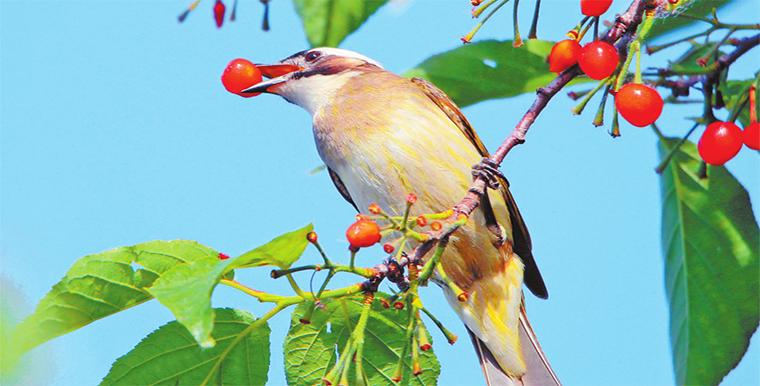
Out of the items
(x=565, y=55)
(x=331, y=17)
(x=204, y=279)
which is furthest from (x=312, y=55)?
(x=204, y=279)

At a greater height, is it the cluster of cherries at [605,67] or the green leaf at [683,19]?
the green leaf at [683,19]

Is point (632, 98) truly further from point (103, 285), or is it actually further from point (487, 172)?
point (103, 285)

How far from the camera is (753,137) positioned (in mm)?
1920

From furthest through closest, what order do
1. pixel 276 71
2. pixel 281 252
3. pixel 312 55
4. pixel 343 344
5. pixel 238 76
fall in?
pixel 312 55
pixel 276 71
pixel 238 76
pixel 343 344
pixel 281 252

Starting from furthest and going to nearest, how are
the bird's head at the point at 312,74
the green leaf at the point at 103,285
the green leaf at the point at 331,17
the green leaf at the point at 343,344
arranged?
the bird's head at the point at 312,74 → the green leaf at the point at 331,17 → the green leaf at the point at 343,344 → the green leaf at the point at 103,285

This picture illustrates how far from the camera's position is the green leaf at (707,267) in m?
2.16

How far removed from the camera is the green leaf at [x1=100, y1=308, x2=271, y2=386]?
165 cm

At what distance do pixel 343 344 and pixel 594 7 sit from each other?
1095 millimetres

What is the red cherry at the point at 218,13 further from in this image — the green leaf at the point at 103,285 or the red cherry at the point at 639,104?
the red cherry at the point at 639,104

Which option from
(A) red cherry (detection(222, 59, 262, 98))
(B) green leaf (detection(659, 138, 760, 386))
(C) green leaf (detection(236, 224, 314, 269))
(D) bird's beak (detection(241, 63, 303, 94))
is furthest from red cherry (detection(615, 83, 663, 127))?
(D) bird's beak (detection(241, 63, 303, 94))

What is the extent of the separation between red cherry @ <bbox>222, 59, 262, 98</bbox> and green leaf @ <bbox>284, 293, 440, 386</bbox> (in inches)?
31.9

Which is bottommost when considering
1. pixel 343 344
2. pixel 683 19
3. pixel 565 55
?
pixel 343 344

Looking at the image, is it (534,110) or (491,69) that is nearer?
(534,110)

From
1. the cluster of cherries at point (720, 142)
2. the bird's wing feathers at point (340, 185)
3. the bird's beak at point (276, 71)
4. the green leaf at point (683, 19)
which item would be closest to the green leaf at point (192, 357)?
the bird's beak at point (276, 71)
